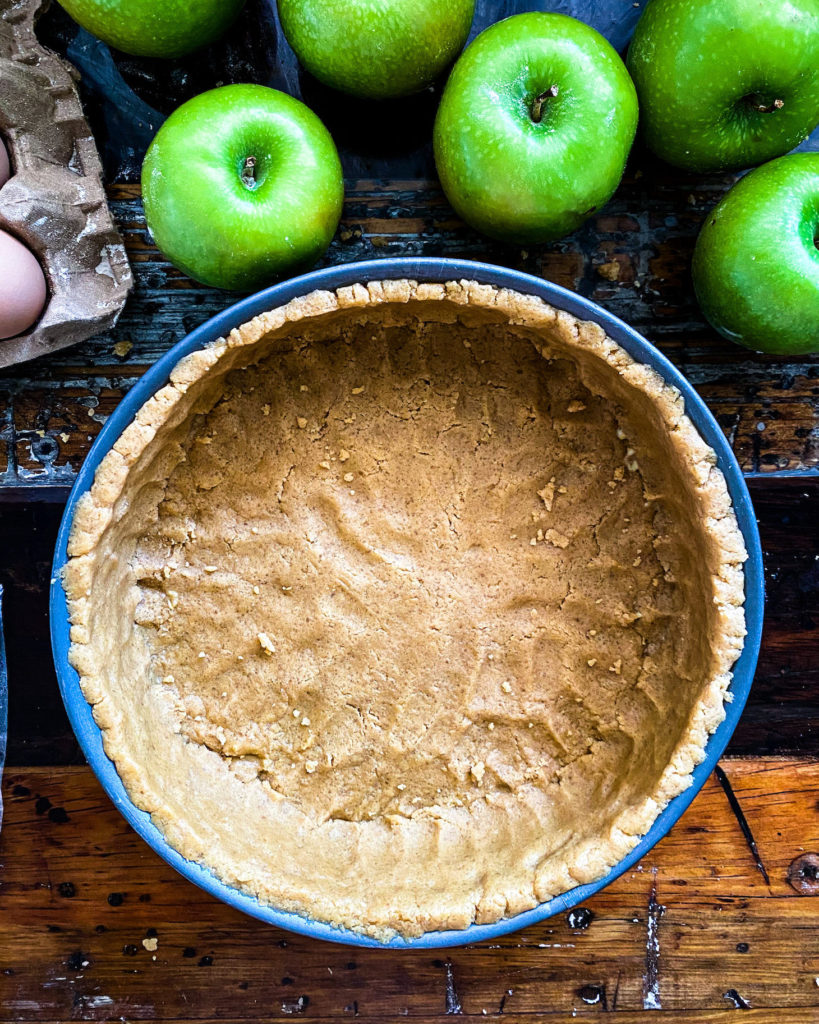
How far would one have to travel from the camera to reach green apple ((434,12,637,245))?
876 millimetres

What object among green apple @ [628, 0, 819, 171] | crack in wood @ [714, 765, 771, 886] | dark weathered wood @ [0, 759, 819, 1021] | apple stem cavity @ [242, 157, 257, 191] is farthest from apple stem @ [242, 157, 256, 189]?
crack in wood @ [714, 765, 771, 886]

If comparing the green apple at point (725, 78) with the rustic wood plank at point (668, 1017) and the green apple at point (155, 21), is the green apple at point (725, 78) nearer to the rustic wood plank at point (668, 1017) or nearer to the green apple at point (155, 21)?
the green apple at point (155, 21)

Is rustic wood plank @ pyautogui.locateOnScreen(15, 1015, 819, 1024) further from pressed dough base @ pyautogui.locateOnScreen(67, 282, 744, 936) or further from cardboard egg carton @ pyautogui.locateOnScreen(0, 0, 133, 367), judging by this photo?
cardboard egg carton @ pyautogui.locateOnScreen(0, 0, 133, 367)

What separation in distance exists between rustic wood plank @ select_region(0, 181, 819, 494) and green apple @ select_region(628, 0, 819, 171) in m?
0.10

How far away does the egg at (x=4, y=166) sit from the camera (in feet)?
3.20

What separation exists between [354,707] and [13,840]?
505mm

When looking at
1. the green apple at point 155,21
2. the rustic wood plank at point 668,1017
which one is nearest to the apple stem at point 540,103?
Answer: the green apple at point 155,21

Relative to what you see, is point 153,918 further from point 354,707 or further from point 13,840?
point 354,707

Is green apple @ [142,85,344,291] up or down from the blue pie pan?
up

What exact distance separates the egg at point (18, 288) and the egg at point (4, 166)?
67 millimetres

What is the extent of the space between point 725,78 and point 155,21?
60 cm

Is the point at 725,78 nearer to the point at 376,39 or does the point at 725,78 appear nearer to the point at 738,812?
the point at 376,39

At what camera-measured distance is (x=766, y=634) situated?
3.72 ft

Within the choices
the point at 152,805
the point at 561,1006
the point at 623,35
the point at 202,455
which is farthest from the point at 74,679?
the point at 623,35
